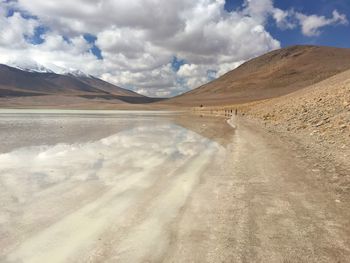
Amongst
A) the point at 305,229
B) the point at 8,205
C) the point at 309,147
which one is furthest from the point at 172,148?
the point at 305,229

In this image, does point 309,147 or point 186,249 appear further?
point 309,147

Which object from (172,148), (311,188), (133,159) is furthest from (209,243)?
(172,148)

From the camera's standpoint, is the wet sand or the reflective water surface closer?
the wet sand

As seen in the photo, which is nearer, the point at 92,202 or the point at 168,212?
the point at 168,212

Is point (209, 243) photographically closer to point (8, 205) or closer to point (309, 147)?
point (8, 205)

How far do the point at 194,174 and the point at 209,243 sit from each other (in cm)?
514

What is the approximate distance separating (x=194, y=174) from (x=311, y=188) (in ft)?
10.7

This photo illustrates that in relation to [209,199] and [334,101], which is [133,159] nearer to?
[209,199]

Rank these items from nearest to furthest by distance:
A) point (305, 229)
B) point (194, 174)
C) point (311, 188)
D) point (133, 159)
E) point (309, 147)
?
point (305, 229)
point (311, 188)
point (194, 174)
point (133, 159)
point (309, 147)

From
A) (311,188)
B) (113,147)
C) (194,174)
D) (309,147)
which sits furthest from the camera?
(113,147)

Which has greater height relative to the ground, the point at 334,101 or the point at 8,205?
the point at 334,101

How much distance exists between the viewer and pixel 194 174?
10.6 meters

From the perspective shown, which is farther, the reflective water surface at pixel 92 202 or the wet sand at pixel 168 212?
the reflective water surface at pixel 92 202

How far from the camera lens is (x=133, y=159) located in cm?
1312
